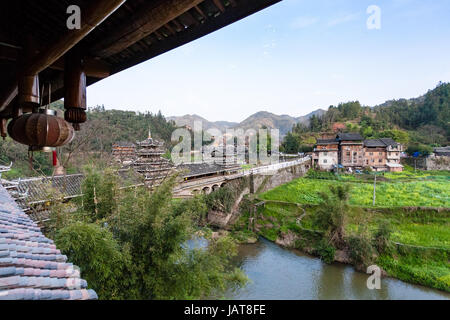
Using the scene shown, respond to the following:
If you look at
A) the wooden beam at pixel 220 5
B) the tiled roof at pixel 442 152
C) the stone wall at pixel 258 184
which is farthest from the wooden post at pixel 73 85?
the tiled roof at pixel 442 152

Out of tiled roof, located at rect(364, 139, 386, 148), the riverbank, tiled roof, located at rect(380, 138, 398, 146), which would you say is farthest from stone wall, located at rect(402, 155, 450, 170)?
the riverbank

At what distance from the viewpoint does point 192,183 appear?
45.6 feet

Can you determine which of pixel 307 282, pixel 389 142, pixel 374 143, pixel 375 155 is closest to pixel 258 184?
pixel 307 282

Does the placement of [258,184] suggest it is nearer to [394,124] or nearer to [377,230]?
[377,230]

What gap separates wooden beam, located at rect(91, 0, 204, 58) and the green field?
17.3 metres

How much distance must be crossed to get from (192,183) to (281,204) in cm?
723

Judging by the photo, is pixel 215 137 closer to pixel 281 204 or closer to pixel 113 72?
pixel 281 204

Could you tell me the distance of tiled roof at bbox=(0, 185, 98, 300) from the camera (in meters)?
1.28

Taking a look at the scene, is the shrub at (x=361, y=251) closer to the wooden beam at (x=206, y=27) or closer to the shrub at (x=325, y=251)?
the shrub at (x=325, y=251)

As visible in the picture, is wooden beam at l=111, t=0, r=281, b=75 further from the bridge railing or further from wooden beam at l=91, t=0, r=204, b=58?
the bridge railing

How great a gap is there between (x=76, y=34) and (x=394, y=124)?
60.8m

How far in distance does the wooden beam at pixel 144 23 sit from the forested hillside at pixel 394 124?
127 feet
